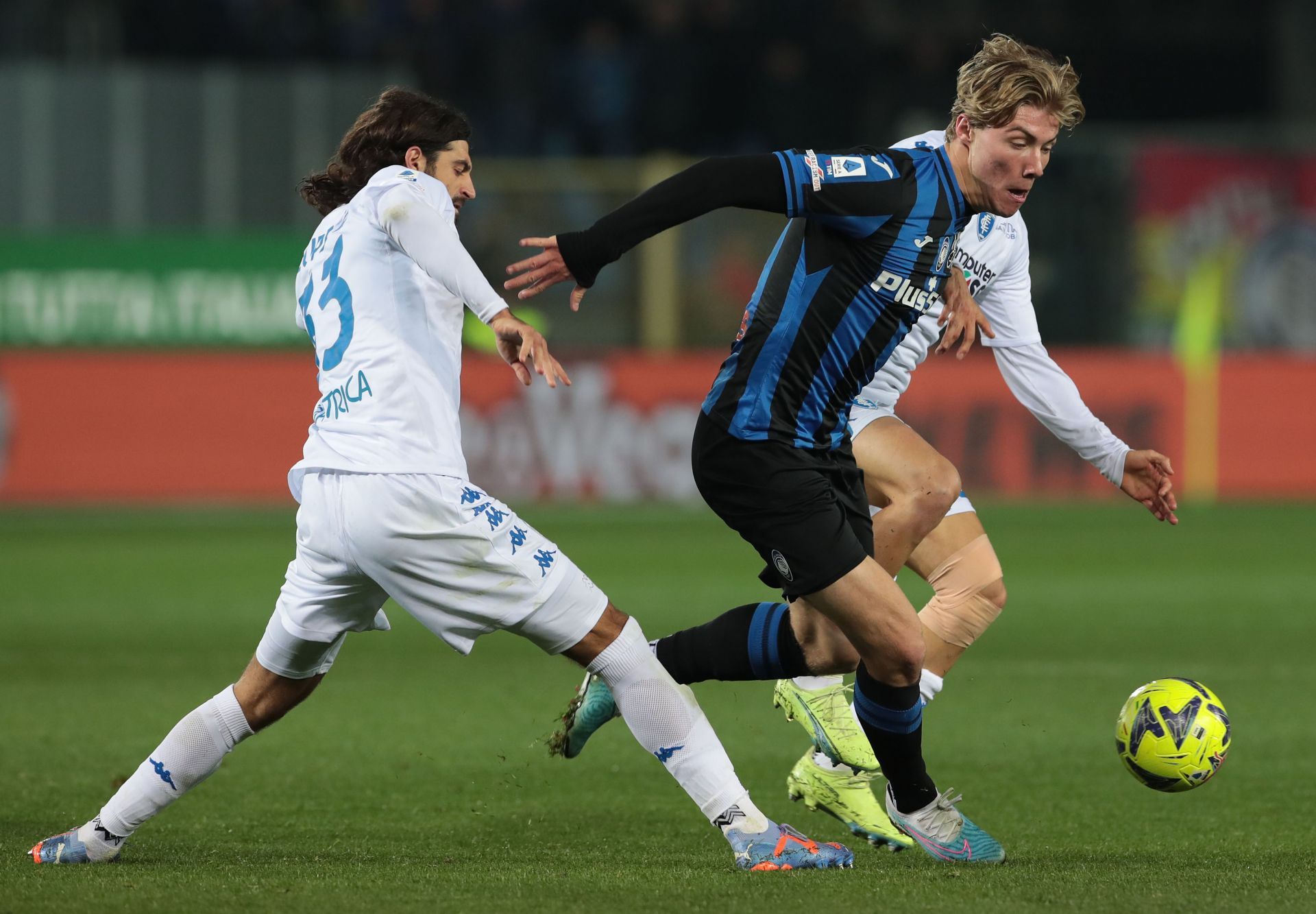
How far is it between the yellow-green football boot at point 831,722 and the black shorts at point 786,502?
717mm

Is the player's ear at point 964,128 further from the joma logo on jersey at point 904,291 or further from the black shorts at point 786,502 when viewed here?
the black shorts at point 786,502

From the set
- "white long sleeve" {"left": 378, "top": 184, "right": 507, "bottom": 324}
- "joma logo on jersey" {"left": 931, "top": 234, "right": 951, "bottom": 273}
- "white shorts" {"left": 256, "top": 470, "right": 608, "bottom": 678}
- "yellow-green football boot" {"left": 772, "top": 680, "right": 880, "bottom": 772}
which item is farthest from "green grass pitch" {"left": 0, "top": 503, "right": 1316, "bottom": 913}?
"joma logo on jersey" {"left": 931, "top": 234, "right": 951, "bottom": 273}

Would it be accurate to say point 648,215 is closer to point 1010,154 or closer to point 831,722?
point 1010,154

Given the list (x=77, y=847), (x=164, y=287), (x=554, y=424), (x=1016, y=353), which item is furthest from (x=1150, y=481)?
(x=164, y=287)

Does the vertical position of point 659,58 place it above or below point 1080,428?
above

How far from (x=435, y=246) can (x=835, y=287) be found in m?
1.01

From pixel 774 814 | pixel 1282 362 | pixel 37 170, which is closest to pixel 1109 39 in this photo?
pixel 1282 362

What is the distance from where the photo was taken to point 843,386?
477cm

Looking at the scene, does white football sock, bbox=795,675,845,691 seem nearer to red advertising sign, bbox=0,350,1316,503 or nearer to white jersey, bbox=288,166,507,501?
white jersey, bbox=288,166,507,501

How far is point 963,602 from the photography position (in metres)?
5.76

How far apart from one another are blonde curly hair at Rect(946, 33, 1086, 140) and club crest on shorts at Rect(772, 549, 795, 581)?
1.15 m

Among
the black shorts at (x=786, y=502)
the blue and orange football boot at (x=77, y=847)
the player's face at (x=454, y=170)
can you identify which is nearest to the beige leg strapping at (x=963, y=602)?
the black shorts at (x=786, y=502)

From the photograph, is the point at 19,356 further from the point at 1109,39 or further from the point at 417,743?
the point at 1109,39

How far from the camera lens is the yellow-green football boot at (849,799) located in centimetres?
521
